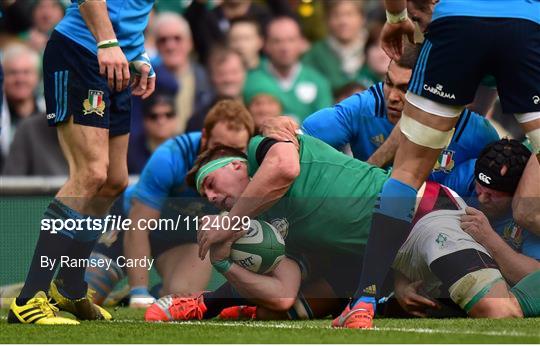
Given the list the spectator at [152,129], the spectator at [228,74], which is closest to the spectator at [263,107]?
the spectator at [228,74]

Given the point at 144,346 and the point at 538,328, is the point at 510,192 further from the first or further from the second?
the point at 144,346

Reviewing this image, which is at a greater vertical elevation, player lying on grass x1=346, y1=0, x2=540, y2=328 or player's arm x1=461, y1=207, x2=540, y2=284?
player lying on grass x1=346, y1=0, x2=540, y2=328

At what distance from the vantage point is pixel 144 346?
5.18 meters

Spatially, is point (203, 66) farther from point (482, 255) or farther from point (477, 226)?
point (482, 255)

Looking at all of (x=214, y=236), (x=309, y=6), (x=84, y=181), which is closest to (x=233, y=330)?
(x=214, y=236)

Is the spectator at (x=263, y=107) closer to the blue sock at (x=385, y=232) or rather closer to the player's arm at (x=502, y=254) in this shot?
the player's arm at (x=502, y=254)

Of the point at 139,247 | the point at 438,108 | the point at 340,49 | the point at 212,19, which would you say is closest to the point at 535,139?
the point at 438,108

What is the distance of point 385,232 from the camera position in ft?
20.1

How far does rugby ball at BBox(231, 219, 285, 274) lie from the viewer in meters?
6.53

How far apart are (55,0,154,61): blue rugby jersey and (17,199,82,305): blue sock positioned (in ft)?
2.67

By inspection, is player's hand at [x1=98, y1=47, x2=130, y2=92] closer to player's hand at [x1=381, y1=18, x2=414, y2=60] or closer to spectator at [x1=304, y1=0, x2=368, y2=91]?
player's hand at [x1=381, y1=18, x2=414, y2=60]

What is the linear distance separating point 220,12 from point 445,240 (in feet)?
24.4

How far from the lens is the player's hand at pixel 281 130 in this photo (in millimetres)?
6582

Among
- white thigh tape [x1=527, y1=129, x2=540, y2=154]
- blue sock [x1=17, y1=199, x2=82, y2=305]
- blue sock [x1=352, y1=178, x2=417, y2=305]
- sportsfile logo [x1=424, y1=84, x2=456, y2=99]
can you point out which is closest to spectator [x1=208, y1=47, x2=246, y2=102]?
blue sock [x1=17, y1=199, x2=82, y2=305]
